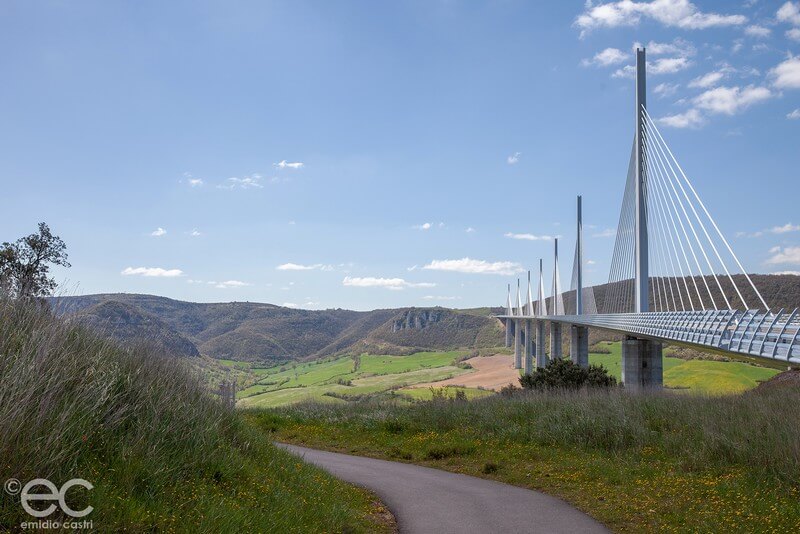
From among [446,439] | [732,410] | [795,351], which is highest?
[795,351]

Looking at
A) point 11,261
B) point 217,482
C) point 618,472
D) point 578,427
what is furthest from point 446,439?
point 11,261

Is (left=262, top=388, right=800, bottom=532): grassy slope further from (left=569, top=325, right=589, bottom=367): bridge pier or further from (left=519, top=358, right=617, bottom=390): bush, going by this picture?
(left=569, top=325, right=589, bottom=367): bridge pier

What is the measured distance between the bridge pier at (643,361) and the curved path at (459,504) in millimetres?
27302

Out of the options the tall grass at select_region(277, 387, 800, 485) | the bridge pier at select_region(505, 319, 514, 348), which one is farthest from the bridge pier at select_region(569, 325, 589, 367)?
the bridge pier at select_region(505, 319, 514, 348)

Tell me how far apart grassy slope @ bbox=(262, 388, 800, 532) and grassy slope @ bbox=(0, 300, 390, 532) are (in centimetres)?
446

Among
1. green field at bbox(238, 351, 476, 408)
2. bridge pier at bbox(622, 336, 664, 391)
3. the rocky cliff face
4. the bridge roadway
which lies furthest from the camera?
the rocky cliff face

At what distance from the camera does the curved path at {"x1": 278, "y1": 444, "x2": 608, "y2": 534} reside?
358 inches

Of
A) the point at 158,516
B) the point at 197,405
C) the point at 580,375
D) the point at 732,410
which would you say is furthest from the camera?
the point at 580,375

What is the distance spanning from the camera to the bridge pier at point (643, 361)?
37469 mm

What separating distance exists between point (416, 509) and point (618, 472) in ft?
14.0

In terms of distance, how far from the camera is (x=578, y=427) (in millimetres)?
15531

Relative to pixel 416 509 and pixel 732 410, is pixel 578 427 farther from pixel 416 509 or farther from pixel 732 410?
pixel 416 509

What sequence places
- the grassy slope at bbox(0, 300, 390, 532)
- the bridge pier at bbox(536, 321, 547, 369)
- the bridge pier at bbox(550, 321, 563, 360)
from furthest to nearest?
1. the bridge pier at bbox(536, 321, 547, 369)
2. the bridge pier at bbox(550, 321, 563, 360)
3. the grassy slope at bbox(0, 300, 390, 532)

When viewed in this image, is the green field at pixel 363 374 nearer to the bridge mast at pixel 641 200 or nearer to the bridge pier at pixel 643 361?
the bridge pier at pixel 643 361
